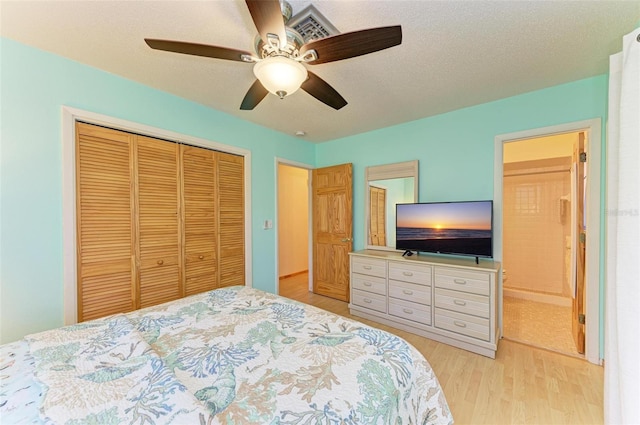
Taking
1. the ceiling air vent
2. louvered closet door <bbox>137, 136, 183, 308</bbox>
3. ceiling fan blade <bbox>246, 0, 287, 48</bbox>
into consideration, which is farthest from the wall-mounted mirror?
louvered closet door <bbox>137, 136, 183, 308</bbox>

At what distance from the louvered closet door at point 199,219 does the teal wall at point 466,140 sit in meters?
1.95

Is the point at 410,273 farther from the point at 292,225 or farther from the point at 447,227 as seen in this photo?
the point at 292,225

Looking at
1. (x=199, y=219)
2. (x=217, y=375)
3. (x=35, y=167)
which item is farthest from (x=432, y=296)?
(x=35, y=167)

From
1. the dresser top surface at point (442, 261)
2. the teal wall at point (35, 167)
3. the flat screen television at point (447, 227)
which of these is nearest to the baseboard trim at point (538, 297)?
the dresser top surface at point (442, 261)

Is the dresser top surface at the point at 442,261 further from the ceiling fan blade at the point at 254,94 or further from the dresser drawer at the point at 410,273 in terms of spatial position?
the ceiling fan blade at the point at 254,94

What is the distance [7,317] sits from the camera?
5.24 ft

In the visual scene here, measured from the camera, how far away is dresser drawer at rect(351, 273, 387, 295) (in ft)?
9.20

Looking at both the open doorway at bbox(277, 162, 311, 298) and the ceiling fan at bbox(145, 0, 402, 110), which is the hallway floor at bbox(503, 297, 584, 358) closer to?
the ceiling fan at bbox(145, 0, 402, 110)

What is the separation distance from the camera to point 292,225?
16.8 ft

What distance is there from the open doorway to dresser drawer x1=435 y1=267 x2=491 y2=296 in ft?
9.02

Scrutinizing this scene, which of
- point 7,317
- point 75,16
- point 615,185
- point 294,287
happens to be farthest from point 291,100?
point 294,287

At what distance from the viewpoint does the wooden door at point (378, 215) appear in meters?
3.26

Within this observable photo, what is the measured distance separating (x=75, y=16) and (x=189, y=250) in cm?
190

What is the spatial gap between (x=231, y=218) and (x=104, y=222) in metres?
1.14
